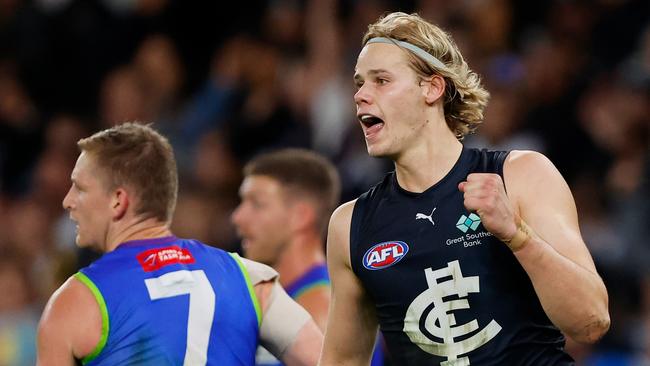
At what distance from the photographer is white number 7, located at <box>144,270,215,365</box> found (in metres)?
4.53

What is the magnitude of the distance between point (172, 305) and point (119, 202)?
Result: 540 millimetres

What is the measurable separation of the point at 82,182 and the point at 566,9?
5.96 metres

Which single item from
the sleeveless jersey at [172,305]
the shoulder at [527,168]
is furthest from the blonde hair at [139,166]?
the shoulder at [527,168]

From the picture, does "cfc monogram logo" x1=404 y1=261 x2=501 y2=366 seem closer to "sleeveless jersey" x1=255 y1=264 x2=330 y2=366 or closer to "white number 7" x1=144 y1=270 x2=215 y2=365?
"white number 7" x1=144 y1=270 x2=215 y2=365

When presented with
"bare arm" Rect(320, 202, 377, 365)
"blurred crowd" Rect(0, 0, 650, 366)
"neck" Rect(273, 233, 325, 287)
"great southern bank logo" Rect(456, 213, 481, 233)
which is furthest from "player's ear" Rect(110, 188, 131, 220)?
"blurred crowd" Rect(0, 0, 650, 366)

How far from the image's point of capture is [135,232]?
4781mm

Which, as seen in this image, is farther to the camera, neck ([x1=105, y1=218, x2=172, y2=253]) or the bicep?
neck ([x1=105, y1=218, x2=172, y2=253])

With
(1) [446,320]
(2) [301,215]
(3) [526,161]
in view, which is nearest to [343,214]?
(1) [446,320]

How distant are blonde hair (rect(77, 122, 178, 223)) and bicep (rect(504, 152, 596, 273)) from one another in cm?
148

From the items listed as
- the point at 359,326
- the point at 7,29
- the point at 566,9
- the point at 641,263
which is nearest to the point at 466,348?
the point at 359,326

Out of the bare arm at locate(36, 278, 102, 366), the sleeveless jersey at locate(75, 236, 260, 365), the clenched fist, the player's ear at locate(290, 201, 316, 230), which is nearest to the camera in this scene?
the clenched fist

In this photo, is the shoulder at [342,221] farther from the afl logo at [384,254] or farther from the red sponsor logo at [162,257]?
the red sponsor logo at [162,257]

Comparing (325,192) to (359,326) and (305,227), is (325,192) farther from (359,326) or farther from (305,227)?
(359,326)

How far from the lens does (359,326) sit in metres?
4.61
